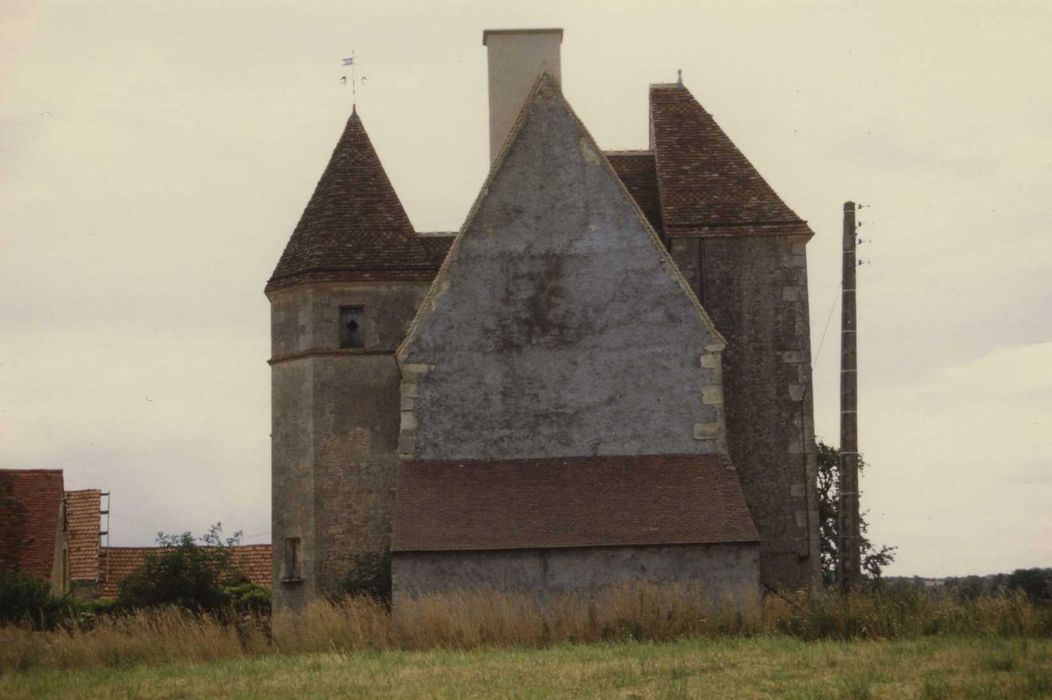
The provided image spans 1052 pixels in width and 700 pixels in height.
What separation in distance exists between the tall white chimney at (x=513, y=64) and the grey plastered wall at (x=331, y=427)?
4.39 m

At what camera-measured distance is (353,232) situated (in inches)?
1229

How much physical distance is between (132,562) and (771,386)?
3152 centimetres

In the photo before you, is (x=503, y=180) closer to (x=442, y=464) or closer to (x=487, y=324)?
(x=487, y=324)

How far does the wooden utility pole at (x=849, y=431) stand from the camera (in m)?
24.6

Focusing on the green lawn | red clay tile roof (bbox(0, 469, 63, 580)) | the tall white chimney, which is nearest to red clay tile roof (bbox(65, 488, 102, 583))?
red clay tile roof (bbox(0, 469, 63, 580))

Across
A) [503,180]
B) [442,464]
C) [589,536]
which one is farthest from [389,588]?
[503,180]

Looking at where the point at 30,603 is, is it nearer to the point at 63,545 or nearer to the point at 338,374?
the point at 338,374

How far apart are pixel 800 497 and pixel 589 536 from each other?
5416 mm

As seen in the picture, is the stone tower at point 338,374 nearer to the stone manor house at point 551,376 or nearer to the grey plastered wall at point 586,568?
the stone manor house at point 551,376

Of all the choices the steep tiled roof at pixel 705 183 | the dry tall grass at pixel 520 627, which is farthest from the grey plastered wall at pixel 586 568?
the steep tiled roof at pixel 705 183

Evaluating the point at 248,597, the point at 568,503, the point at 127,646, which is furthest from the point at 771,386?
the point at 248,597

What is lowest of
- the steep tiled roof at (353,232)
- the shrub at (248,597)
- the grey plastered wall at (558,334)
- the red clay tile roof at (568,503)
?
the shrub at (248,597)

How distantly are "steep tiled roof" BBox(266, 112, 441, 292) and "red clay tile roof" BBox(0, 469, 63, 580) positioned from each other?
1297cm

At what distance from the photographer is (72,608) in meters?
33.2
